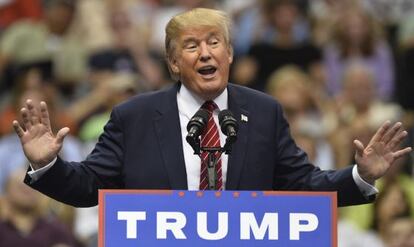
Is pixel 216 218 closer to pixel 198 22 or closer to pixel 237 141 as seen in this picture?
Answer: pixel 237 141

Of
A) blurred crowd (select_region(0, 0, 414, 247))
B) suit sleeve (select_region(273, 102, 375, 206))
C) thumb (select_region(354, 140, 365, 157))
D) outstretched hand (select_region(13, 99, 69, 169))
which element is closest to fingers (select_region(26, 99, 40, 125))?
outstretched hand (select_region(13, 99, 69, 169))

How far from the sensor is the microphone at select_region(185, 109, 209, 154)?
5051 millimetres

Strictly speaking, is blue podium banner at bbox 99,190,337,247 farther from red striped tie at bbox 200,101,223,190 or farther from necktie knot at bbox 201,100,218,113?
necktie knot at bbox 201,100,218,113

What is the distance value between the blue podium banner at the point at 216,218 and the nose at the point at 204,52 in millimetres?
631

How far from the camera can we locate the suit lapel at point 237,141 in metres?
5.30

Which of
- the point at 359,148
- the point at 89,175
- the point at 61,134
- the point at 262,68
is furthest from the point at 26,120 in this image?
the point at 262,68

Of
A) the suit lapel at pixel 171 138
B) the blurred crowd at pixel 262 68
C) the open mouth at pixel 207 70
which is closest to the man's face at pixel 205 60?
the open mouth at pixel 207 70

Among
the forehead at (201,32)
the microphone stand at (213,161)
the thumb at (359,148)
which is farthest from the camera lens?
the forehead at (201,32)

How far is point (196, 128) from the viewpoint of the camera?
5.09 meters

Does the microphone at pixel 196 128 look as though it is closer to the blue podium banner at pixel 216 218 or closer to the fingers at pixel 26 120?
the blue podium banner at pixel 216 218

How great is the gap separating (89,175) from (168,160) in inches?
12.3

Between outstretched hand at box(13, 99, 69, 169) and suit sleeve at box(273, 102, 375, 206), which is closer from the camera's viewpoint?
outstretched hand at box(13, 99, 69, 169)

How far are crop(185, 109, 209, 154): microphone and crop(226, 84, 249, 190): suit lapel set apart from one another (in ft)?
0.73

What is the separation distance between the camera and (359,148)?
A: 5.19 metres
